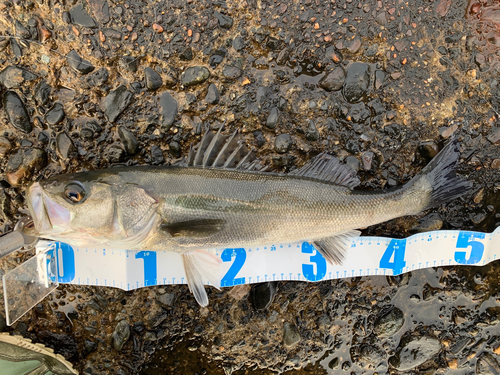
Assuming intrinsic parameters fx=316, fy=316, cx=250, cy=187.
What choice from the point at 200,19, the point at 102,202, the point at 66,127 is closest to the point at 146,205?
the point at 102,202

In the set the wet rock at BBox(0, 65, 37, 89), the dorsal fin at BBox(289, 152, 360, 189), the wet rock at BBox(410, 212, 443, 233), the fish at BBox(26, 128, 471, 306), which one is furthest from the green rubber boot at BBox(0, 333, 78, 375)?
the wet rock at BBox(410, 212, 443, 233)

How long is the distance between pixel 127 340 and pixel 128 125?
8.22ft

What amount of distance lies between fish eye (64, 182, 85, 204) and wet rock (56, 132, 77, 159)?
0.77 m

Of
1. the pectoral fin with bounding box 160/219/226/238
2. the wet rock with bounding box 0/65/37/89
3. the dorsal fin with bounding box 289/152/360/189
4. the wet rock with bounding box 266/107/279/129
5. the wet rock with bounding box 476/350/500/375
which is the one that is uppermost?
the wet rock with bounding box 0/65/37/89

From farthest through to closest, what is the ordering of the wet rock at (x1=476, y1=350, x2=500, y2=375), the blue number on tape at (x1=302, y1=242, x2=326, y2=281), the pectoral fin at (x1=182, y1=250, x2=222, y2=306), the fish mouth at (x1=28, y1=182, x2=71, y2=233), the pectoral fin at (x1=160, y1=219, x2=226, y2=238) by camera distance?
the wet rock at (x1=476, y1=350, x2=500, y2=375)
the blue number on tape at (x1=302, y1=242, x2=326, y2=281)
the pectoral fin at (x1=182, y1=250, x2=222, y2=306)
the pectoral fin at (x1=160, y1=219, x2=226, y2=238)
the fish mouth at (x1=28, y1=182, x2=71, y2=233)

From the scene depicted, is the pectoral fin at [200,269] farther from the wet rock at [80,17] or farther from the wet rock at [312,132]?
the wet rock at [80,17]

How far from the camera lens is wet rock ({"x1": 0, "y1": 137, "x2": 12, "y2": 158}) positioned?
352 centimetres

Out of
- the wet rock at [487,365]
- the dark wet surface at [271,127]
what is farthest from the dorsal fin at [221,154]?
the wet rock at [487,365]

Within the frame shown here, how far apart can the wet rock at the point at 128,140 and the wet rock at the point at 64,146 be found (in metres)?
0.55

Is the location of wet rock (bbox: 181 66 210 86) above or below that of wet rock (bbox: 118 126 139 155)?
above

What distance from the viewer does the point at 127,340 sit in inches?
147

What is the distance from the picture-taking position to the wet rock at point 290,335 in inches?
149

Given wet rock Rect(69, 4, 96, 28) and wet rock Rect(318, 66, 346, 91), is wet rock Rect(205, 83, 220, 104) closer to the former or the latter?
wet rock Rect(318, 66, 346, 91)

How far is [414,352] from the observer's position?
3.85m
